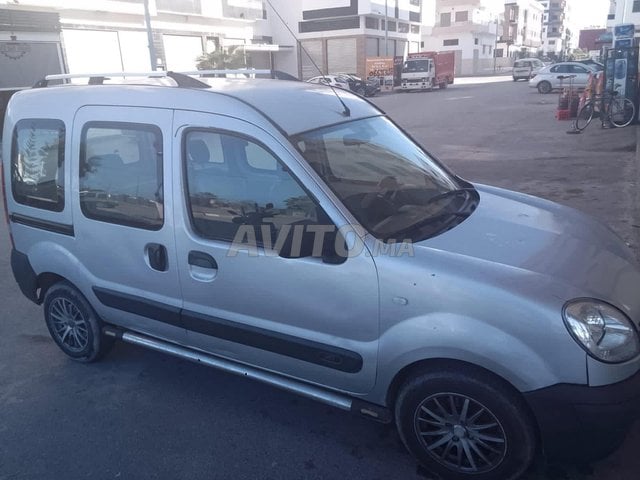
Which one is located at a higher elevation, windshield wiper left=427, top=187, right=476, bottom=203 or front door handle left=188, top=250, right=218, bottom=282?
windshield wiper left=427, top=187, right=476, bottom=203

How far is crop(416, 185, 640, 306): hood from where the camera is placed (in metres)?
2.52

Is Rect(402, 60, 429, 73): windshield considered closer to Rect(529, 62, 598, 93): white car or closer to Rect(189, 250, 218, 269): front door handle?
Rect(529, 62, 598, 93): white car

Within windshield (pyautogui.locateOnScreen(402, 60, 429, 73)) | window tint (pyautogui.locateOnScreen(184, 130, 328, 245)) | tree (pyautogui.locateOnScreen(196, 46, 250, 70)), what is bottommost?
window tint (pyautogui.locateOnScreen(184, 130, 328, 245))

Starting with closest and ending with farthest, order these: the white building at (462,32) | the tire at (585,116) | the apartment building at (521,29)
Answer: the tire at (585,116) → the white building at (462,32) → the apartment building at (521,29)

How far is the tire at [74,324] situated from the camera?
3782 millimetres

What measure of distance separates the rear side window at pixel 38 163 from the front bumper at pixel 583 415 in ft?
10.3

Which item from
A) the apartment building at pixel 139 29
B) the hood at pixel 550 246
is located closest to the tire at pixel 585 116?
the hood at pixel 550 246

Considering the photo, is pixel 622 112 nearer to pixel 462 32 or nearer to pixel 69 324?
pixel 69 324

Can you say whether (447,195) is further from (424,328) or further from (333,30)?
(333,30)

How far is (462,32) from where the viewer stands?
229 feet

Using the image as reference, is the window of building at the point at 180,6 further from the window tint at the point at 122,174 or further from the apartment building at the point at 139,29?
the window tint at the point at 122,174

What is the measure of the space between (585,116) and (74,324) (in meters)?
14.9

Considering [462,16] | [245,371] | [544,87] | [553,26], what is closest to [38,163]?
[245,371]

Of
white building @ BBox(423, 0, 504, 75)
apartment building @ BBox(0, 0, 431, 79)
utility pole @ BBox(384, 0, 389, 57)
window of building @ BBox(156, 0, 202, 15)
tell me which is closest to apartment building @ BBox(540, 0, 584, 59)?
white building @ BBox(423, 0, 504, 75)
